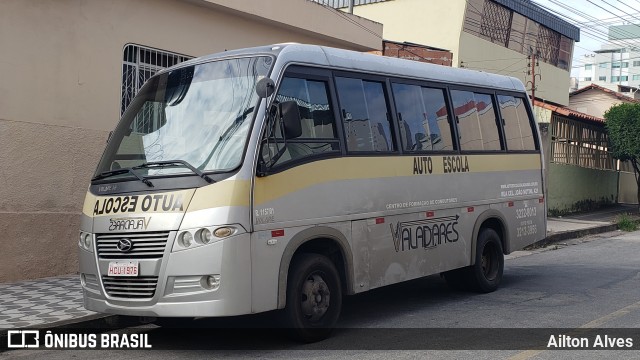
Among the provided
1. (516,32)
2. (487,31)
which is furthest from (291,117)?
(516,32)

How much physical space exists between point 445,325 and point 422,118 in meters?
2.46

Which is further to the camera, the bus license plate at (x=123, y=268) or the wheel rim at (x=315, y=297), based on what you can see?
the wheel rim at (x=315, y=297)

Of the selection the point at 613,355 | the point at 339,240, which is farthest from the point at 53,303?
the point at 613,355

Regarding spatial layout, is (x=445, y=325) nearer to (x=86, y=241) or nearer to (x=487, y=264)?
(x=487, y=264)

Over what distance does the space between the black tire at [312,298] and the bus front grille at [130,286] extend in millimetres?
1212

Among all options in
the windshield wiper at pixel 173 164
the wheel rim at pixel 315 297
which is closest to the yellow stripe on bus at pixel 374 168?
the windshield wiper at pixel 173 164

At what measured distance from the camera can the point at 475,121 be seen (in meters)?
9.55

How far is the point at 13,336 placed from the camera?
6910 mm

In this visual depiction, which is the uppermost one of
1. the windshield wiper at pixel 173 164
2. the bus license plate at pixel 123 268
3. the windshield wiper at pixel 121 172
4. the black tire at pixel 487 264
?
the windshield wiper at pixel 173 164

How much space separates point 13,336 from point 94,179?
1.67 metres

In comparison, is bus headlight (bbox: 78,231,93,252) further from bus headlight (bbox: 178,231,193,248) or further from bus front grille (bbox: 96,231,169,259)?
bus headlight (bbox: 178,231,193,248)

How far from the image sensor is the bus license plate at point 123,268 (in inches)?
244

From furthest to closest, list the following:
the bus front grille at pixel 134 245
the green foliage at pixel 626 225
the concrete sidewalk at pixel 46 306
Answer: the green foliage at pixel 626 225 → the concrete sidewalk at pixel 46 306 → the bus front grille at pixel 134 245

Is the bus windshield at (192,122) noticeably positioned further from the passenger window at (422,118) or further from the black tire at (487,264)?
the black tire at (487,264)
